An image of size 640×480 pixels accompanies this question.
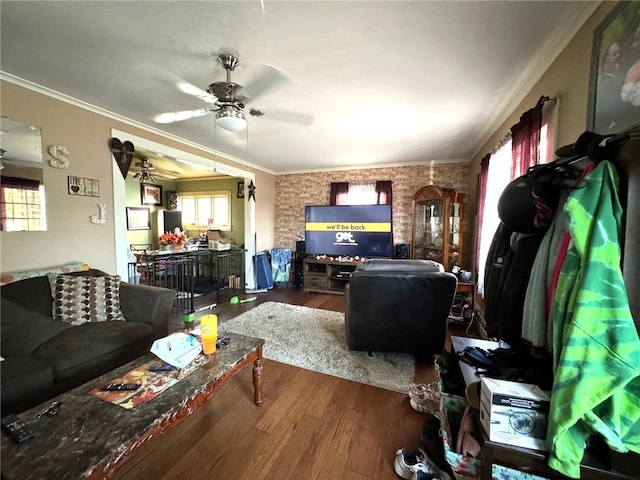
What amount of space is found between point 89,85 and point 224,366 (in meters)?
2.43

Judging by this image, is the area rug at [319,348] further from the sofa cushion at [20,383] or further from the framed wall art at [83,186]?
the framed wall art at [83,186]

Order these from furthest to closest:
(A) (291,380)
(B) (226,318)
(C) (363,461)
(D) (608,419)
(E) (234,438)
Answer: (B) (226,318)
(A) (291,380)
(E) (234,438)
(C) (363,461)
(D) (608,419)

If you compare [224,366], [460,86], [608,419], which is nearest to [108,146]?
[224,366]

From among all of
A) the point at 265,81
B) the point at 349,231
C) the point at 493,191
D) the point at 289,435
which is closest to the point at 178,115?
the point at 265,81

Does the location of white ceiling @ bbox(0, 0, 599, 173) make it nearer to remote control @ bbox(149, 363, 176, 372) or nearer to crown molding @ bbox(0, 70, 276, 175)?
crown molding @ bbox(0, 70, 276, 175)

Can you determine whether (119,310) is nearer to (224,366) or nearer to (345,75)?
(224,366)

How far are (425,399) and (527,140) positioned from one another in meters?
1.92

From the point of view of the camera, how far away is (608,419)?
0.67m

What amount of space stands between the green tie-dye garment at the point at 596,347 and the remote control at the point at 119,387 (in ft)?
5.13

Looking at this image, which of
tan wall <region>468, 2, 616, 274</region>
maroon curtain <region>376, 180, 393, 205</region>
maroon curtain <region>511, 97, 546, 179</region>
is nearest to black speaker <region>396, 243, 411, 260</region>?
maroon curtain <region>376, 180, 393, 205</region>

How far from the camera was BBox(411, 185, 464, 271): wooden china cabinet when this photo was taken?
3.46 m

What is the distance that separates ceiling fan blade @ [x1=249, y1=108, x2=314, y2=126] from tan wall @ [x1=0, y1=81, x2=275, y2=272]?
4.86ft

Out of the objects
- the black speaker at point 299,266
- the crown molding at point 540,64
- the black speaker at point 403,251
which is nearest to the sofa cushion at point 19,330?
the crown molding at point 540,64

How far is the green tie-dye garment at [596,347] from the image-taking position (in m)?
0.65
